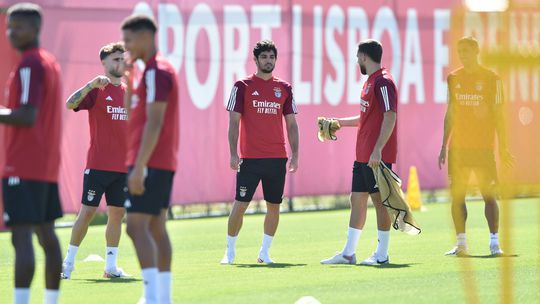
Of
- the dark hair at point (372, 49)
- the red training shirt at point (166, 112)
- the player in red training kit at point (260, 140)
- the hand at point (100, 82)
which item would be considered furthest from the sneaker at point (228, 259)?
the red training shirt at point (166, 112)

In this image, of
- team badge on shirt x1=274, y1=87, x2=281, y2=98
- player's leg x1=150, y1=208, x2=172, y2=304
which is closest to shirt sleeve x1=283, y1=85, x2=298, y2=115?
team badge on shirt x1=274, y1=87, x2=281, y2=98

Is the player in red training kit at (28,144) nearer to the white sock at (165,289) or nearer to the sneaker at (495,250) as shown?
the white sock at (165,289)

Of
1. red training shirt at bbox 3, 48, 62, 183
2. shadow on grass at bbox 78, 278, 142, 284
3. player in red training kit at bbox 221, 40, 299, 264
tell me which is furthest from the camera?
player in red training kit at bbox 221, 40, 299, 264

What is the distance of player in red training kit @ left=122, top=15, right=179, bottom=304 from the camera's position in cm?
847

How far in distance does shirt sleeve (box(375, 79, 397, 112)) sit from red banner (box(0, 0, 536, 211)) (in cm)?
755

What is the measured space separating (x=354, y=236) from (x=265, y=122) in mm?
1580

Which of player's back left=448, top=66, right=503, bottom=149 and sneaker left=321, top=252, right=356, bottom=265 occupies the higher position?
player's back left=448, top=66, right=503, bottom=149

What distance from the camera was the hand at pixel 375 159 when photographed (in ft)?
41.7

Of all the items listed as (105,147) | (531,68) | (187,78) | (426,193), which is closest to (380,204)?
(105,147)

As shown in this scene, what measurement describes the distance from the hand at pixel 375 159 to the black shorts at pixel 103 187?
2512 mm

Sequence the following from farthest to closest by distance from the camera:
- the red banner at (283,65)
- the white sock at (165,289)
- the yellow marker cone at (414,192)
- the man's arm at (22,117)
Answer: the yellow marker cone at (414,192) → the red banner at (283,65) → the white sock at (165,289) → the man's arm at (22,117)

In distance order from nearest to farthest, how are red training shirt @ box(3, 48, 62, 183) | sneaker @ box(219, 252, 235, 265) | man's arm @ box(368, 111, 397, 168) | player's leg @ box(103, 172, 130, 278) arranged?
1. red training shirt @ box(3, 48, 62, 183)
2. player's leg @ box(103, 172, 130, 278)
3. man's arm @ box(368, 111, 397, 168)
4. sneaker @ box(219, 252, 235, 265)

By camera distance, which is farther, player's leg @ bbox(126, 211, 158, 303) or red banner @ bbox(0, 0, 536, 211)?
red banner @ bbox(0, 0, 536, 211)

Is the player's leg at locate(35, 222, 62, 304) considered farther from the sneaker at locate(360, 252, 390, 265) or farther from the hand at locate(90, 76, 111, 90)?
the sneaker at locate(360, 252, 390, 265)
